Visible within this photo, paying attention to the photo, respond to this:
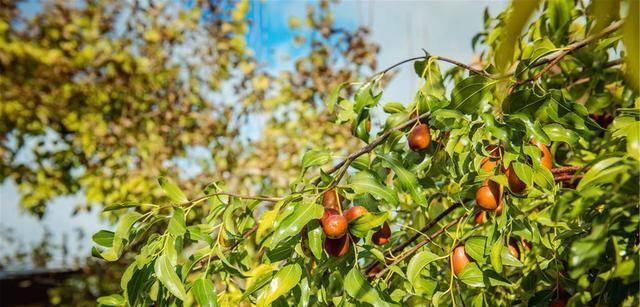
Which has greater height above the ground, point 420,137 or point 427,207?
point 420,137

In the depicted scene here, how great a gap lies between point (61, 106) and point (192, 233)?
3204 millimetres

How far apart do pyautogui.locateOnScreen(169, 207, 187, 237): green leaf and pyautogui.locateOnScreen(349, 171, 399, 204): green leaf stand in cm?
27

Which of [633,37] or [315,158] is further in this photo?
[315,158]

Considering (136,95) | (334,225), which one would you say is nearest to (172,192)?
(334,225)

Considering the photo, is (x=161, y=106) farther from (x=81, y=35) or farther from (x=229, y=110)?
(x=81, y=35)

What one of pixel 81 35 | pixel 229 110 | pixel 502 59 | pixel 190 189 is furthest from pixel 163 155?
pixel 502 59

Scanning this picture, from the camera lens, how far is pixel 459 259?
2.79 feet

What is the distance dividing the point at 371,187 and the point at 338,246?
0.34 feet

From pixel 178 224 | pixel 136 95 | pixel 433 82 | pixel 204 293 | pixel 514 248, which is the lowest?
pixel 514 248

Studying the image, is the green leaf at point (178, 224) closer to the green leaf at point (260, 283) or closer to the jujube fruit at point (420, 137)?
the green leaf at point (260, 283)

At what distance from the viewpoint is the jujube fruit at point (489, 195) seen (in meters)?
0.80

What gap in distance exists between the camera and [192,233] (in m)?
0.85

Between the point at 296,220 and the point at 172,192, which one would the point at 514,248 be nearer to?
the point at 296,220

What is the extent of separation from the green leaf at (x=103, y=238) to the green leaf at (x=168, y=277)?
186 millimetres
